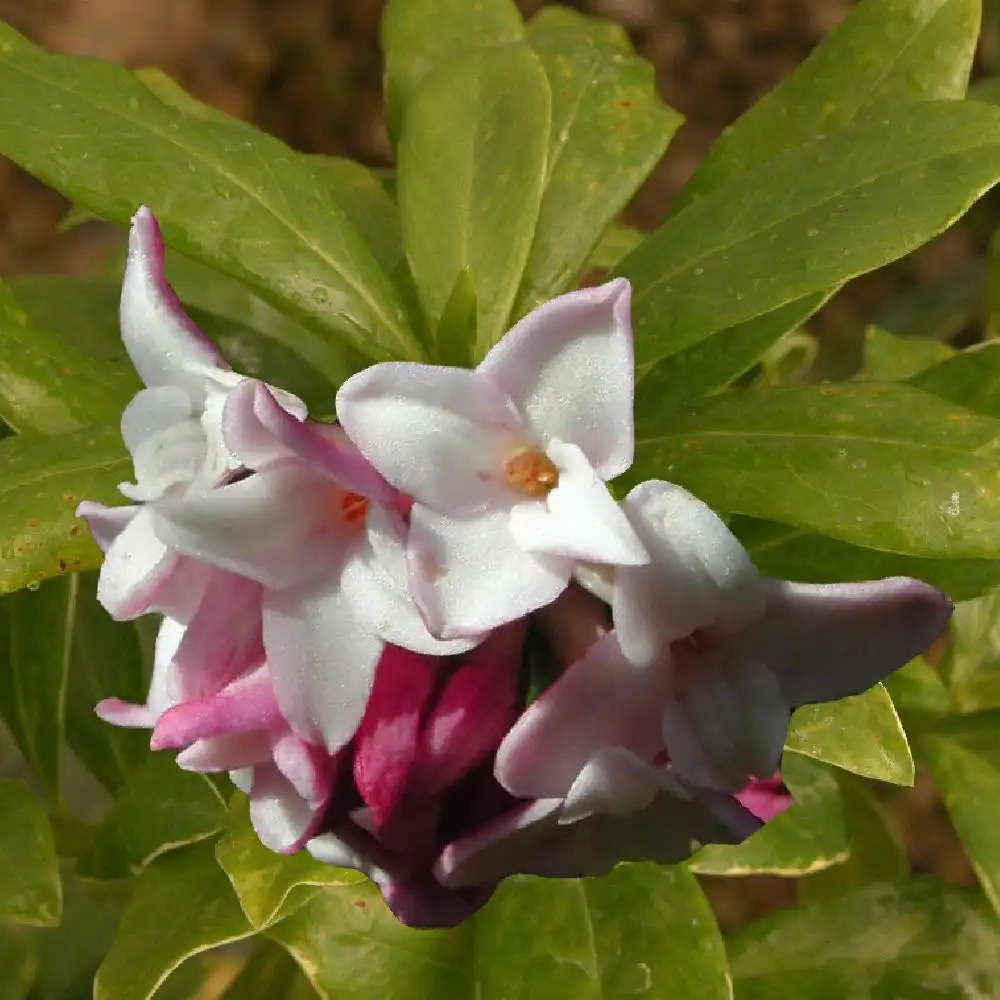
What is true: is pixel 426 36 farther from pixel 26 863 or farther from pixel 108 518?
pixel 26 863

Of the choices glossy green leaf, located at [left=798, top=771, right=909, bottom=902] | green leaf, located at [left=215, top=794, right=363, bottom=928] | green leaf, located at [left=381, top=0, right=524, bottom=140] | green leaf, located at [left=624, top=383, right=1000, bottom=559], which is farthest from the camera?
glossy green leaf, located at [left=798, top=771, right=909, bottom=902]

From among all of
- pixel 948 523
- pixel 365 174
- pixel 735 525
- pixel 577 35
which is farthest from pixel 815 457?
pixel 365 174

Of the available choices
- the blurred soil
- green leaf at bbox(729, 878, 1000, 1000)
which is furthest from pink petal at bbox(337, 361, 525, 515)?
the blurred soil

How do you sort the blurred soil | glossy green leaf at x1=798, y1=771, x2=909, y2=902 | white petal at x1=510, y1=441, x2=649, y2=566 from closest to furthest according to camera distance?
white petal at x1=510, y1=441, x2=649, y2=566 → glossy green leaf at x1=798, y1=771, x2=909, y2=902 → the blurred soil

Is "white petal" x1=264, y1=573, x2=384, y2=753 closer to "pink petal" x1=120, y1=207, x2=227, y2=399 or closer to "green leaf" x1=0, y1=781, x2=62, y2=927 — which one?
"pink petal" x1=120, y1=207, x2=227, y2=399

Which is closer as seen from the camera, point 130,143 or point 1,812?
point 130,143

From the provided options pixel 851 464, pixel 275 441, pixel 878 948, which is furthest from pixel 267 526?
pixel 878 948

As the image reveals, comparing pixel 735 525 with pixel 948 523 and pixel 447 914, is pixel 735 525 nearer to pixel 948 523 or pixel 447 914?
pixel 948 523
